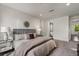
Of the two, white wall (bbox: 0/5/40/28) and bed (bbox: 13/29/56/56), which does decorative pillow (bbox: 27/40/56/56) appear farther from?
white wall (bbox: 0/5/40/28)

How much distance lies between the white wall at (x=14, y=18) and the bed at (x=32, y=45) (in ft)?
0.40

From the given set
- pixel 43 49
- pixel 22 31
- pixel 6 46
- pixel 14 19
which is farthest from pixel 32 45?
pixel 14 19

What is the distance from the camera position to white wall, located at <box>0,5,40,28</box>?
143 centimetres

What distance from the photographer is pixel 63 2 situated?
4.57ft

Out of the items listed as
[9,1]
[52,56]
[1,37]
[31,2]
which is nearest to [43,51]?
[52,56]

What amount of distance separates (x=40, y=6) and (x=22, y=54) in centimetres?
96

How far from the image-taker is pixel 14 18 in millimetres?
1494

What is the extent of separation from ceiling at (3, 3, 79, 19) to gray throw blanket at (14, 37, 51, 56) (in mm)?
462

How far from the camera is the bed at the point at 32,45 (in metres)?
1.44

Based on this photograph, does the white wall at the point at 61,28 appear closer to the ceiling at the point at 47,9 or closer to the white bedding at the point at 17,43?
the ceiling at the point at 47,9

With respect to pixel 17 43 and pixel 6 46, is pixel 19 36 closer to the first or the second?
pixel 17 43

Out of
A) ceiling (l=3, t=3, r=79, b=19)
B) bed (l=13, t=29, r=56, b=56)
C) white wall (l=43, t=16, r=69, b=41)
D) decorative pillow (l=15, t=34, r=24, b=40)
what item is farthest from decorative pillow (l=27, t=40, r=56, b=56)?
ceiling (l=3, t=3, r=79, b=19)

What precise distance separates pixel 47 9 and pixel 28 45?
79 centimetres

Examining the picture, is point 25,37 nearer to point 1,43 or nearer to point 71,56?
point 1,43
